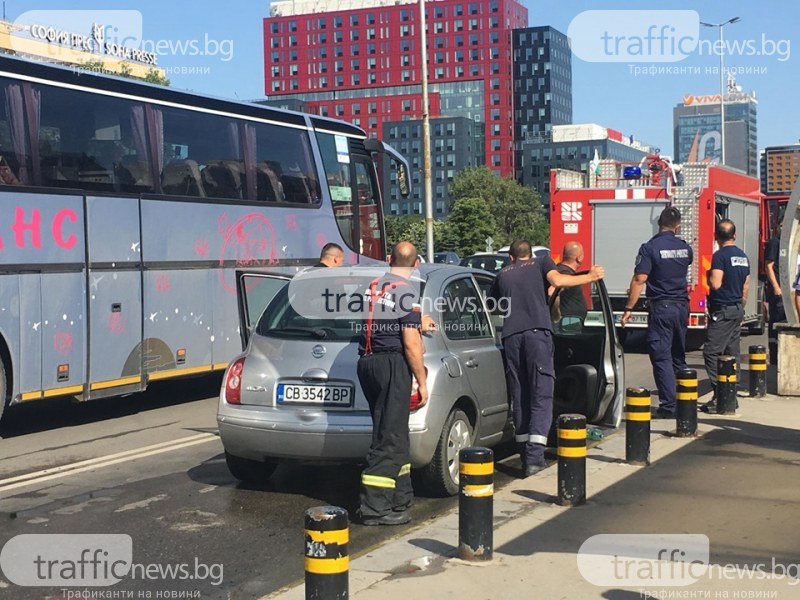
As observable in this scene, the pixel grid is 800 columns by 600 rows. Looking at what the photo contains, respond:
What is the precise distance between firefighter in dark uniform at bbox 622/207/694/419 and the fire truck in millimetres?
6827

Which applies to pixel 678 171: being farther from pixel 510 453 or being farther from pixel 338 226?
pixel 510 453

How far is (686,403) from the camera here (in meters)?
9.28

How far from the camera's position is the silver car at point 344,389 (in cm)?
696

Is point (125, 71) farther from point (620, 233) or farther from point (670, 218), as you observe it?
point (670, 218)

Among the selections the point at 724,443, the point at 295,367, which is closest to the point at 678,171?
the point at 724,443

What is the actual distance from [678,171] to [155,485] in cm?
1248

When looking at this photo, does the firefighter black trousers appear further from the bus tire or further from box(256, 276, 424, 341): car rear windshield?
the bus tire

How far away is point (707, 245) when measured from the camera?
17062 mm

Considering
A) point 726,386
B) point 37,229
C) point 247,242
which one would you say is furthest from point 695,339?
point 37,229

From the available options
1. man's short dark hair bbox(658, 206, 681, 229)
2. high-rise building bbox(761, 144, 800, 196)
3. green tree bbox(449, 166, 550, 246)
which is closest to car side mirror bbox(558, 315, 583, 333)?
man's short dark hair bbox(658, 206, 681, 229)

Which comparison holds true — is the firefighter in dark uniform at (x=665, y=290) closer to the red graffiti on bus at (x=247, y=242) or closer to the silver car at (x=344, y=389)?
the silver car at (x=344, y=389)

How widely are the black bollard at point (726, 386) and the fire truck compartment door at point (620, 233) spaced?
281 inches

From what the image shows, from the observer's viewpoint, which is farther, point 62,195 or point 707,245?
point 707,245

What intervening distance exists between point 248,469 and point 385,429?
1.78m
